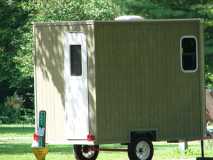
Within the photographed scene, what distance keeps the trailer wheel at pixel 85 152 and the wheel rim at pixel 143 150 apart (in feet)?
4.46

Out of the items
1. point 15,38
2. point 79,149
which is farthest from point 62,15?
point 79,149

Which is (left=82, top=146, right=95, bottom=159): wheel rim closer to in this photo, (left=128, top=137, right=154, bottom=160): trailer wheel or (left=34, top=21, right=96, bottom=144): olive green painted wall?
(left=34, top=21, right=96, bottom=144): olive green painted wall

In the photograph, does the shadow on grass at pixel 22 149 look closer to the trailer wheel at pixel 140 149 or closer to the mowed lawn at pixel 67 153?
the mowed lawn at pixel 67 153

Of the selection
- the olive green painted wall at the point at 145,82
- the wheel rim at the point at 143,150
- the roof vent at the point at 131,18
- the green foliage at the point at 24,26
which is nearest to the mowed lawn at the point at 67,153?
the olive green painted wall at the point at 145,82

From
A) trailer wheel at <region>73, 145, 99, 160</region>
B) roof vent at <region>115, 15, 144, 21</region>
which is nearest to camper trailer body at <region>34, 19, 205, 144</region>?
roof vent at <region>115, 15, 144, 21</region>

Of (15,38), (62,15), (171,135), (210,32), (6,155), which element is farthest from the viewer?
(15,38)

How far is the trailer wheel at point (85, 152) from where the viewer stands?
70.8ft

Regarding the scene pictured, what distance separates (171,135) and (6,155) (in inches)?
270

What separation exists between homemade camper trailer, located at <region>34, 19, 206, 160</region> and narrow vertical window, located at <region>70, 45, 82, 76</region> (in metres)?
0.02

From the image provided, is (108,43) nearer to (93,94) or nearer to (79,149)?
(93,94)

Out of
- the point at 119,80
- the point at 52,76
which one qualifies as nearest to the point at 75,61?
the point at 52,76

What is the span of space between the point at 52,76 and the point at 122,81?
60.8 inches

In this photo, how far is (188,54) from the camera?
2094 centimetres

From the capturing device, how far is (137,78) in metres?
20.3
